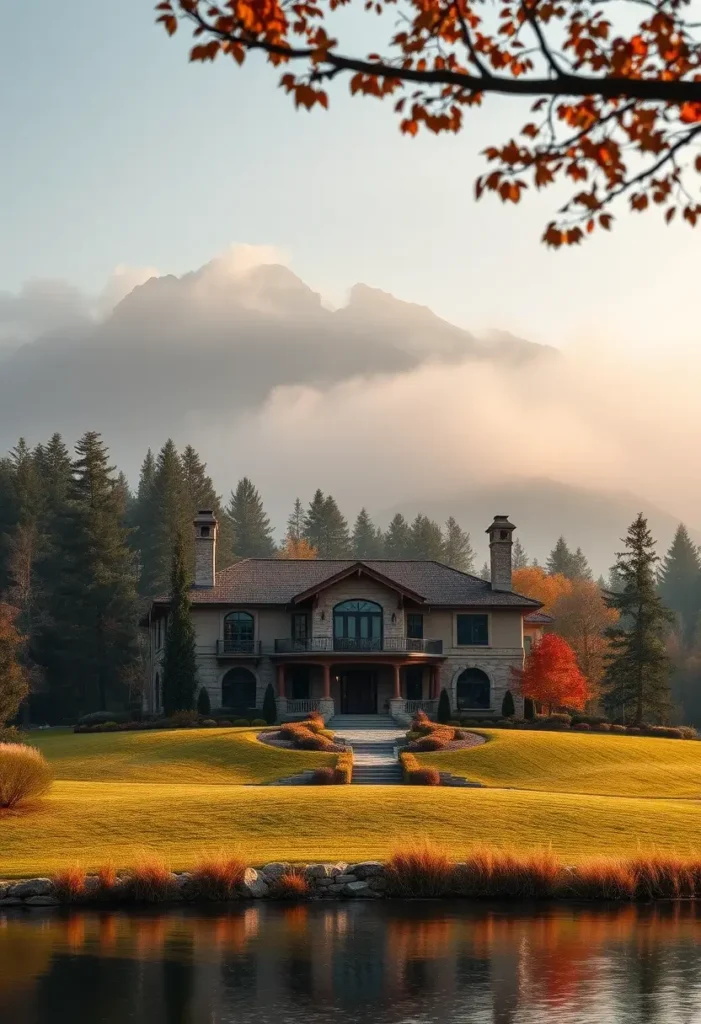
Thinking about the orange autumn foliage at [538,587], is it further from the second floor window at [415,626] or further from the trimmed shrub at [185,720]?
the trimmed shrub at [185,720]

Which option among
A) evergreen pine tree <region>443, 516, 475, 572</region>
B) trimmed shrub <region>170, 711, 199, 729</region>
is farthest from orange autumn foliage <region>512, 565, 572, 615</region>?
trimmed shrub <region>170, 711, 199, 729</region>

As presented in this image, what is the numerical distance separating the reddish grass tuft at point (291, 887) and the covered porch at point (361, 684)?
113 feet

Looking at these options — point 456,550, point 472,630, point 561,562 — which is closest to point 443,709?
point 472,630

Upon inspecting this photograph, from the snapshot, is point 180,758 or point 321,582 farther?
point 321,582

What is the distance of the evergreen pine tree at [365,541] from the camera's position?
454 feet

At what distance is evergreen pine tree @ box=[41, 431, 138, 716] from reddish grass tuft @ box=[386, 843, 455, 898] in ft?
174

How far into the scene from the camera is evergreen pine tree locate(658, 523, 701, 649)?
138750mm

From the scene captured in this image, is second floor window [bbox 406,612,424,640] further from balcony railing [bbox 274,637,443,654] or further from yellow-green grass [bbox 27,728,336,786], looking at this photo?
yellow-green grass [bbox 27,728,336,786]

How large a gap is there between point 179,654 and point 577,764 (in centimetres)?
2036

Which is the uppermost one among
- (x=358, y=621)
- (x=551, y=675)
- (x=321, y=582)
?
(x=321, y=582)

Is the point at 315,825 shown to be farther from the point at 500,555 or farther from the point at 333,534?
the point at 333,534

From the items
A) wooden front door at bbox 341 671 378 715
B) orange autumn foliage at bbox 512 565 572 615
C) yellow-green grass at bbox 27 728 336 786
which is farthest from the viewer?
orange autumn foliage at bbox 512 565 572 615

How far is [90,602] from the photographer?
76.1 m

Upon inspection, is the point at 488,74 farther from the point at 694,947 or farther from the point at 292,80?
the point at 694,947
